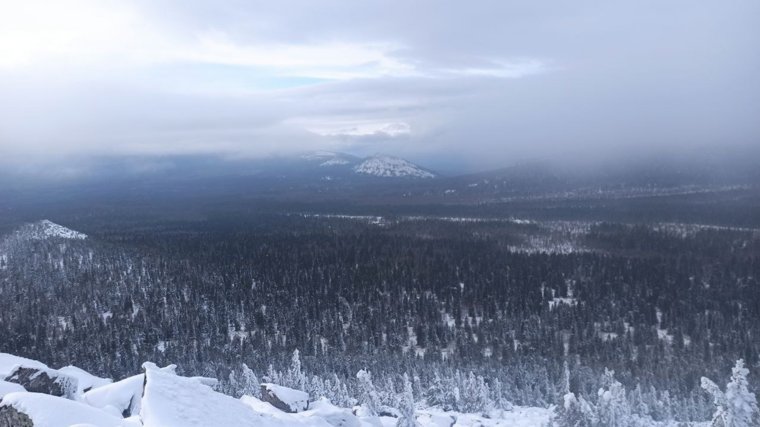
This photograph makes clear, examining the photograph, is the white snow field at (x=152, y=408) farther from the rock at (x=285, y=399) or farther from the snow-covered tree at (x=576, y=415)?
the snow-covered tree at (x=576, y=415)

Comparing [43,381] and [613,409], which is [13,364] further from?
[613,409]

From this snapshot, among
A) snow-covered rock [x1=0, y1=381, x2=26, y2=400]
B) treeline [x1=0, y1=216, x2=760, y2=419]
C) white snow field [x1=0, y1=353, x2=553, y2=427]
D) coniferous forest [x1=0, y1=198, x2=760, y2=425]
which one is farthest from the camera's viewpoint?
treeline [x1=0, y1=216, x2=760, y2=419]

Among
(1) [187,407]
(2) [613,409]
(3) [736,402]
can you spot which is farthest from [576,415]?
(1) [187,407]

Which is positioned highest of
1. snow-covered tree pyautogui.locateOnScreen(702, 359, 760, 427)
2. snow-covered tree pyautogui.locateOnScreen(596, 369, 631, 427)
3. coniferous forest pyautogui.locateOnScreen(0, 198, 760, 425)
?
snow-covered tree pyautogui.locateOnScreen(702, 359, 760, 427)

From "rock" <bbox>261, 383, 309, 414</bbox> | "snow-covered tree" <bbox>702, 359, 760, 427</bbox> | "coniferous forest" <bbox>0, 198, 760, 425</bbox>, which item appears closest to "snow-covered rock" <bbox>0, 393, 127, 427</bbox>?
"rock" <bbox>261, 383, 309, 414</bbox>

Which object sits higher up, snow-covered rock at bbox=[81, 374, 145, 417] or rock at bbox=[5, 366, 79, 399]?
rock at bbox=[5, 366, 79, 399]

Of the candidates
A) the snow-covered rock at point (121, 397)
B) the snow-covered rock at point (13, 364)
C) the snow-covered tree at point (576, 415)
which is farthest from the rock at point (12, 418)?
the snow-covered tree at point (576, 415)

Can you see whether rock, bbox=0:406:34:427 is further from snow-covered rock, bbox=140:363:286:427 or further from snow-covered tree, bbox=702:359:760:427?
snow-covered tree, bbox=702:359:760:427
